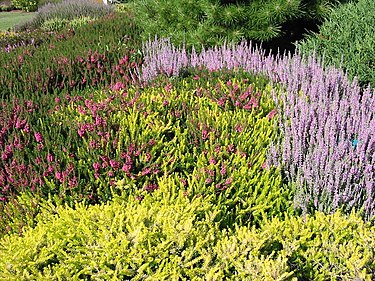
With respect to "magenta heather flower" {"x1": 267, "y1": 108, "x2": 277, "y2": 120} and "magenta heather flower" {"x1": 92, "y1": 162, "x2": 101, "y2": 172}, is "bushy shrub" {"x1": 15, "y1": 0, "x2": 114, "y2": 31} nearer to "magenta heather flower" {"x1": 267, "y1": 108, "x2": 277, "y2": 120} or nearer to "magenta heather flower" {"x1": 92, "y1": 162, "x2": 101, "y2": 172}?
"magenta heather flower" {"x1": 267, "y1": 108, "x2": 277, "y2": 120}

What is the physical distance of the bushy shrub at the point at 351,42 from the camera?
512 centimetres

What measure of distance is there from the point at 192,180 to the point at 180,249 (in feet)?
2.08

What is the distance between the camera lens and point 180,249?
8.09 ft

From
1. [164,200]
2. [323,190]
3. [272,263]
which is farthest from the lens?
[323,190]

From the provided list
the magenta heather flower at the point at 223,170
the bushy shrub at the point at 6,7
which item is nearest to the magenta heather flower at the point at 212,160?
the magenta heather flower at the point at 223,170

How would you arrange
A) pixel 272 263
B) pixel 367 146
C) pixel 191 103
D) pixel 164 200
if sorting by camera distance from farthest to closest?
1. pixel 191 103
2. pixel 367 146
3. pixel 164 200
4. pixel 272 263

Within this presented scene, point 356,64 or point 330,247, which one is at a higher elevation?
point 356,64

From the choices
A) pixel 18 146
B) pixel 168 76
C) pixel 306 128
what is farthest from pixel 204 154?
pixel 168 76

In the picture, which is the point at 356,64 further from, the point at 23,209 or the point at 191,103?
the point at 23,209

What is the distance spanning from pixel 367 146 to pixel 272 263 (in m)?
1.47

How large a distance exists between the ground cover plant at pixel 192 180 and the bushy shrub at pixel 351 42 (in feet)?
1.90

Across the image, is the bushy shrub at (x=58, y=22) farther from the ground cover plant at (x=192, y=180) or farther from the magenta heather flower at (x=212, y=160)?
the magenta heather flower at (x=212, y=160)

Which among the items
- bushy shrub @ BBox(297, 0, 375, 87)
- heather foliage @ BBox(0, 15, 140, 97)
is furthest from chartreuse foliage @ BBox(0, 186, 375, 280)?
bushy shrub @ BBox(297, 0, 375, 87)

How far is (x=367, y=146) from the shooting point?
3303 millimetres
